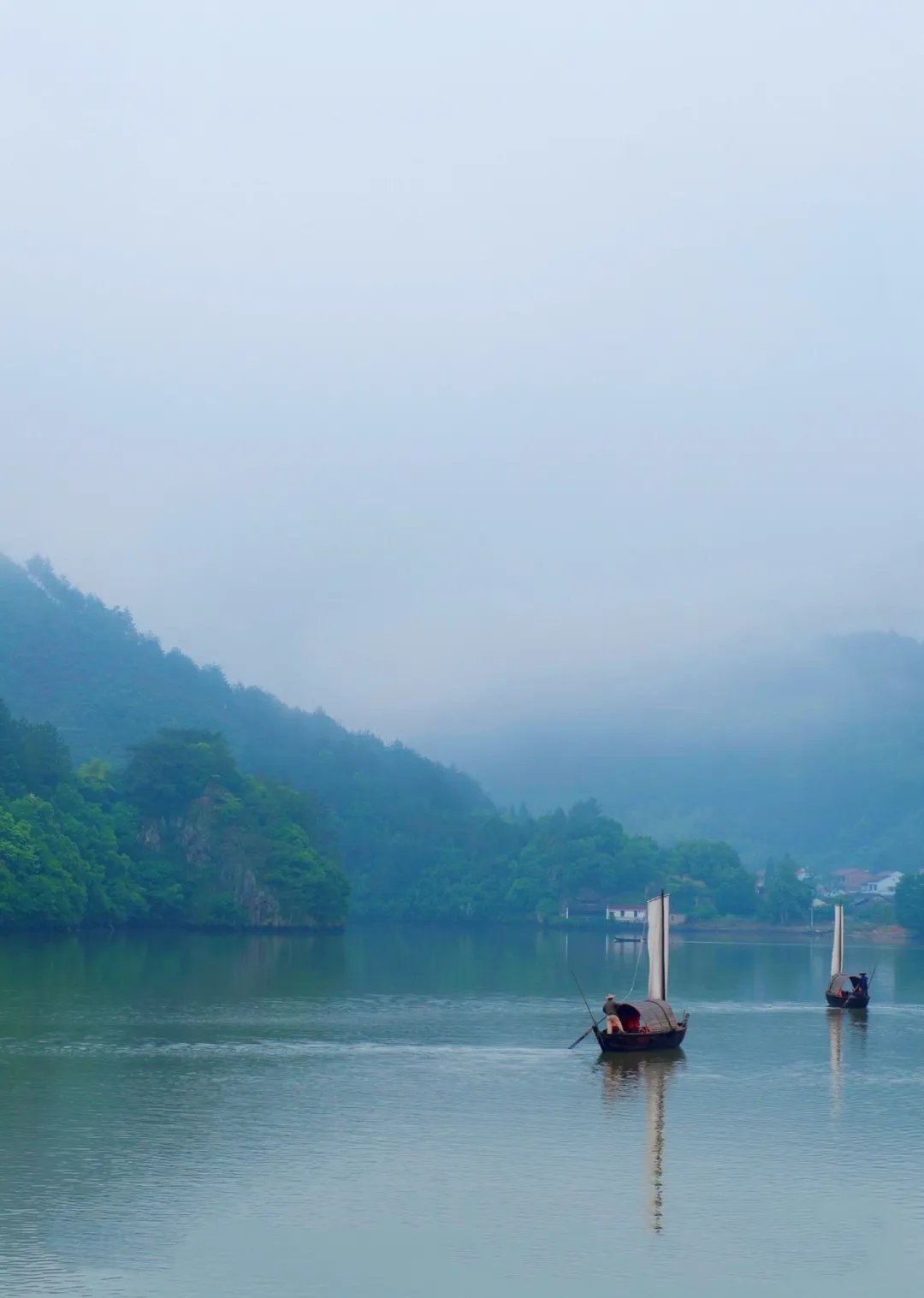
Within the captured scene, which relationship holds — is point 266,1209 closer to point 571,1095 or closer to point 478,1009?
point 571,1095

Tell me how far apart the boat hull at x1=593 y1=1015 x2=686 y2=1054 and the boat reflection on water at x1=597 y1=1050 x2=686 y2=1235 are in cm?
30

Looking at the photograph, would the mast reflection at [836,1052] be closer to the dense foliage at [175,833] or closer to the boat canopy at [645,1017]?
the boat canopy at [645,1017]

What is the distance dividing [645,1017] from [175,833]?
10586 centimetres

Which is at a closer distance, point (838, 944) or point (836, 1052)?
point (836, 1052)

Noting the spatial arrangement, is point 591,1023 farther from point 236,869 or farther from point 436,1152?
point 236,869

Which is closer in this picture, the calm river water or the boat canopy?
the calm river water

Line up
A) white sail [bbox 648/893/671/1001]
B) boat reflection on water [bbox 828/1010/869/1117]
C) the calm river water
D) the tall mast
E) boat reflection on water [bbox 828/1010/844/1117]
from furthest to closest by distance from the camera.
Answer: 1. the tall mast
2. white sail [bbox 648/893/671/1001]
3. boat reflection on water [bbox 828/1010/869/1117]
4. boat reflection on water [bbox 828/1010/844/1117]
5. the calm river water

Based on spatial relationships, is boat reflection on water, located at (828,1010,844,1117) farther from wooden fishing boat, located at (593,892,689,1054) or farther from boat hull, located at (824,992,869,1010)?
wooden fishing boat, located at (593,892,689,1054)

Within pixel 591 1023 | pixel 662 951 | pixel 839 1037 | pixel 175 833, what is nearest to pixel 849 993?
pixel 839 1037

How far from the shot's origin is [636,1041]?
61656 mm

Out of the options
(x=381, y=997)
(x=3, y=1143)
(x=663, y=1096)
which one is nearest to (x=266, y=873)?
(x=381, y=997)

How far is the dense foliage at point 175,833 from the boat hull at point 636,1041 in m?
80.8

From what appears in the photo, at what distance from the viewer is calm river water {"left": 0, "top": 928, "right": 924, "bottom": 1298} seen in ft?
99.4

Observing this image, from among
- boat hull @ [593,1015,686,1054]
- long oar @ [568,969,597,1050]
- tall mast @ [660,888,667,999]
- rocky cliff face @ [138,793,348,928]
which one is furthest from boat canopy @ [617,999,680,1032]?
rocky cliff face @ [138,793,348,928]
